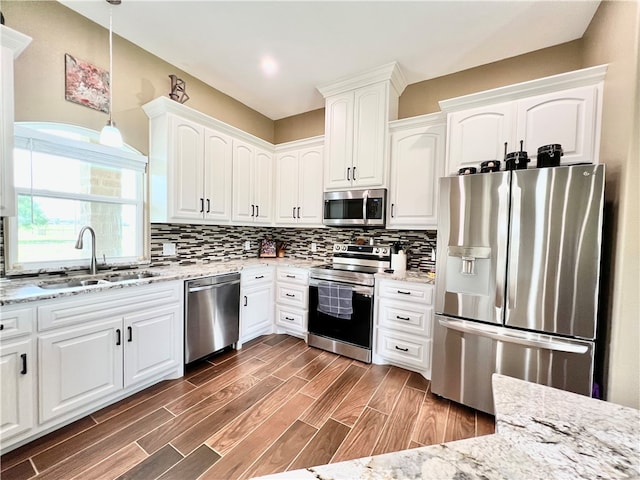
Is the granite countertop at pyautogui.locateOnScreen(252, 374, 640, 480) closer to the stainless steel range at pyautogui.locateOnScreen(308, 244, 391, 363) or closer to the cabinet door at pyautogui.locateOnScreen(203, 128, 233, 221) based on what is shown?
the stainless steel range at pyautogui.locateOnScreen(308, 244, 391, 363)

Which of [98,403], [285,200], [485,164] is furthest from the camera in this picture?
[285,200]

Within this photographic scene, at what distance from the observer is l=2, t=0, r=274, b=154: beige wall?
185 centimetres

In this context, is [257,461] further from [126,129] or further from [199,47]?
[199,47]

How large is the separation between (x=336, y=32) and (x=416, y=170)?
139 centimetres

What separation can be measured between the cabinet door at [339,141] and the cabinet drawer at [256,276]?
1.23m

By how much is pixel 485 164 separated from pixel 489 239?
566 mm

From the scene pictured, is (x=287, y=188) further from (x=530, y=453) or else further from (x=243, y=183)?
(x=530, y=453)

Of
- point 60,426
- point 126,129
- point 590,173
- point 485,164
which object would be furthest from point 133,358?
point 590,173

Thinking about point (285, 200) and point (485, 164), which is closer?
point (485, 164)

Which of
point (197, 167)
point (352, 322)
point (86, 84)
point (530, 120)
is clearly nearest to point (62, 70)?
point (86, 84)

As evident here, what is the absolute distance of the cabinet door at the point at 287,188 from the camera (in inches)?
135

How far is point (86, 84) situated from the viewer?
7.02ft

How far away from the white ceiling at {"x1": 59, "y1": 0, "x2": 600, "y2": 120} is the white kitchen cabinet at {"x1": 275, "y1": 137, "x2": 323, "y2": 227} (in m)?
0.81

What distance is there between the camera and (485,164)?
195cm
